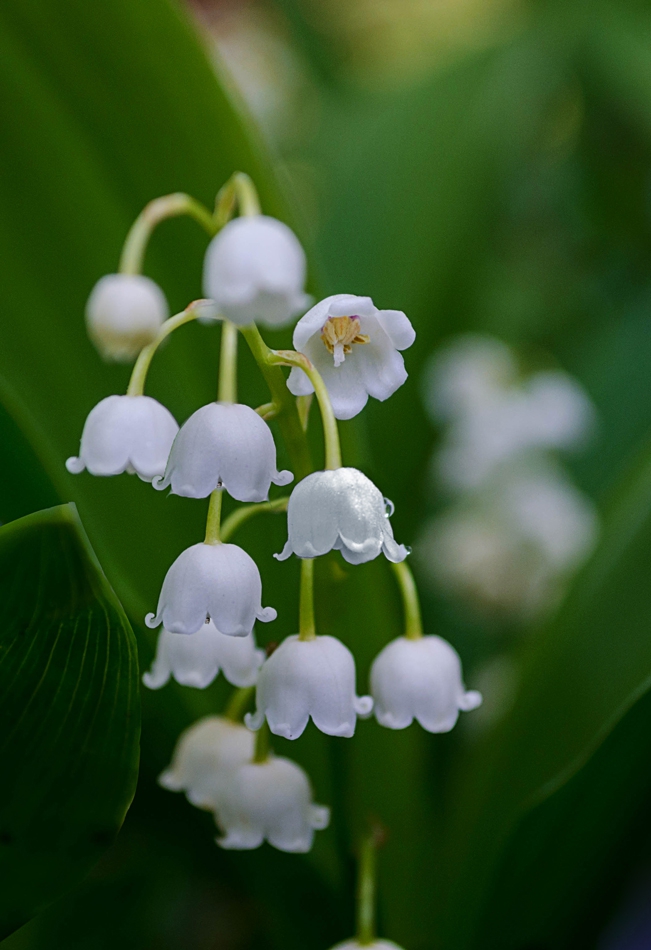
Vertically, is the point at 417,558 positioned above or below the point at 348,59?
below

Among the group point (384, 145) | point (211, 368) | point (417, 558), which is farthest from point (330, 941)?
point (384, 145)

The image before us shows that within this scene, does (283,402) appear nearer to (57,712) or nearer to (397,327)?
(397,327)

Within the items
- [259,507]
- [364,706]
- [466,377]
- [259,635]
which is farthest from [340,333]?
[466,377]

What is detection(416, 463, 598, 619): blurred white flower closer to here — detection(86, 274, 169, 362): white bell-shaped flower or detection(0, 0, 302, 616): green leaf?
detection(0, 0, 302, 616): green leaf

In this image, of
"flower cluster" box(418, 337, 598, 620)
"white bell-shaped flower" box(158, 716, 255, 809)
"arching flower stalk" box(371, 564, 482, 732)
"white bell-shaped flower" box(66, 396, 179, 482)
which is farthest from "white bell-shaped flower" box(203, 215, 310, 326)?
"flower cluster" box(418, 337, 598, 620)

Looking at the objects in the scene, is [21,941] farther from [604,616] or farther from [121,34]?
[121,34]

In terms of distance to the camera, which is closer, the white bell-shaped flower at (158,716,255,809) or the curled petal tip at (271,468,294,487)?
the curled petal tip at (271,468,294,487)
